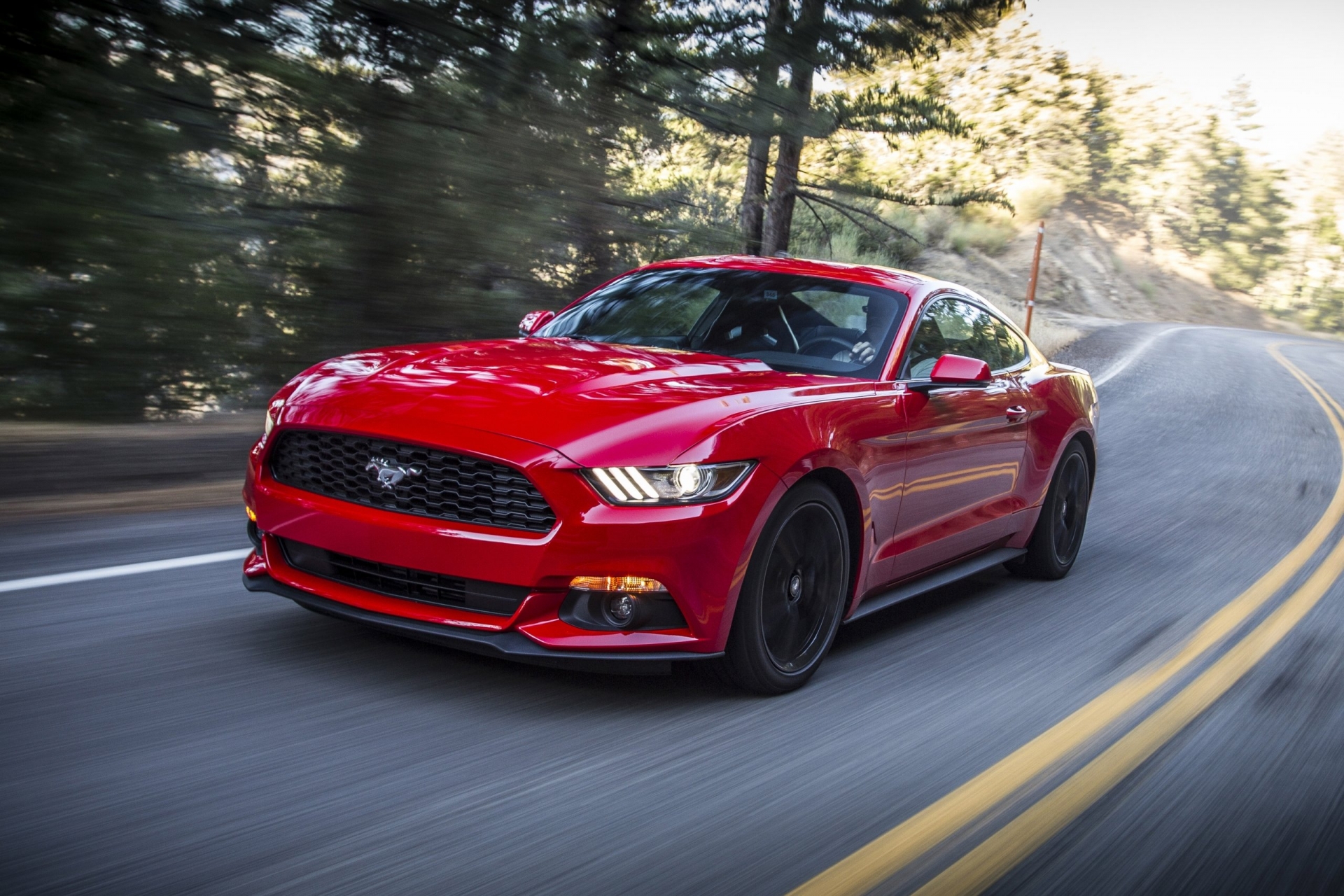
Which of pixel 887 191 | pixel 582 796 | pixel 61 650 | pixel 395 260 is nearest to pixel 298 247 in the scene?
pixel 395 260

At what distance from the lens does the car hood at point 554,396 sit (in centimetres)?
390

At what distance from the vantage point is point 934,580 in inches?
219

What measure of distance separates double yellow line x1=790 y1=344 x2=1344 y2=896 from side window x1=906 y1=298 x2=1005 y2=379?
1.55 m

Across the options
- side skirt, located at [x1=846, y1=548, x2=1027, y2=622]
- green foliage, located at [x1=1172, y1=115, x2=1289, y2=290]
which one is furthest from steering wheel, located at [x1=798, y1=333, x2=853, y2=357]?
green foliage, located at [x1=1172, y1=115, x2=1289, y2=290]

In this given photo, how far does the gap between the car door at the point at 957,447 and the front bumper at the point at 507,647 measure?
1.35 m

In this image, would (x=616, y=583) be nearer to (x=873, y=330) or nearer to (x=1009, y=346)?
(x=873, y=330)

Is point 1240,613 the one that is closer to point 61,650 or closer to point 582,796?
point 582,796

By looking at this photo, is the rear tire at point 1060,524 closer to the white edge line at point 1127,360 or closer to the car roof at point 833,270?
the car roof at point 833,270

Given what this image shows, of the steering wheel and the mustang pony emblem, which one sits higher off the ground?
the steering wheel

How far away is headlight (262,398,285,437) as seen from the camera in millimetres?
4371

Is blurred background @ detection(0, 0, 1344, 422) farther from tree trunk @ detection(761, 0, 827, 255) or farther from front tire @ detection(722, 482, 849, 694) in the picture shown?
front tire @ detection(722, 482, 849, 694)

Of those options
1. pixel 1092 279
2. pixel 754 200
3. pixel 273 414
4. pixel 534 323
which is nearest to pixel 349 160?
pixel 534 323

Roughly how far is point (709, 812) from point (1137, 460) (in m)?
10.3

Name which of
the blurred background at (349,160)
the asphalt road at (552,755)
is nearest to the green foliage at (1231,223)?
the blurred background at (349,160)
